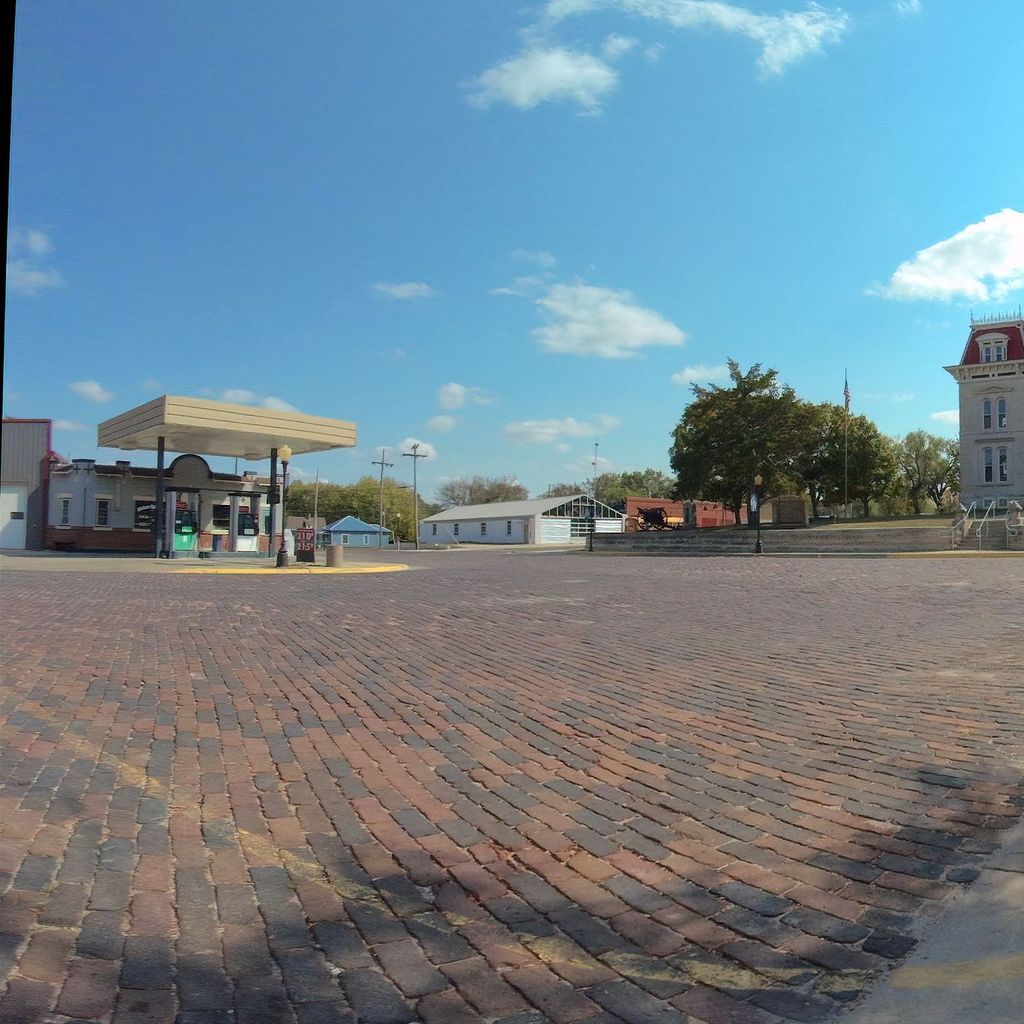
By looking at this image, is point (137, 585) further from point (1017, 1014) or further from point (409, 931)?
point (1017, 1014)

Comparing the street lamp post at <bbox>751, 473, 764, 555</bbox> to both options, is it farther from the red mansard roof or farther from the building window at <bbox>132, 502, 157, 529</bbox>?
the building window at <bbox>132, 502, 157, 529</bbox>

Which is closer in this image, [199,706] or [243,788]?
[243,788]

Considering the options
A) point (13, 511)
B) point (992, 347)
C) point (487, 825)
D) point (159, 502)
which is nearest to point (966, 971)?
point (487, 825)

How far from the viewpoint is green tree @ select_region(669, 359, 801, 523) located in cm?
4644

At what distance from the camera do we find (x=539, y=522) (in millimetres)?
73312

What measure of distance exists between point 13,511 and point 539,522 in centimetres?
4213

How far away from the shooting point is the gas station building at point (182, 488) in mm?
32000

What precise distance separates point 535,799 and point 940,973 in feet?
7.25

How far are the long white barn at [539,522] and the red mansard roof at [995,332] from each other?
100 ft

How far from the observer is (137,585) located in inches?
746

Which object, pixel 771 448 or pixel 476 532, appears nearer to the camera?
pixel 771 448

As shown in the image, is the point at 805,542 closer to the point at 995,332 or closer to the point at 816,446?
the point at 816,446

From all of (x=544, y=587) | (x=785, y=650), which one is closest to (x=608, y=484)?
(x=544, y=587)

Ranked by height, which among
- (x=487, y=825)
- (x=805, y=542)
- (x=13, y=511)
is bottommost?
(x=487, y=825)
